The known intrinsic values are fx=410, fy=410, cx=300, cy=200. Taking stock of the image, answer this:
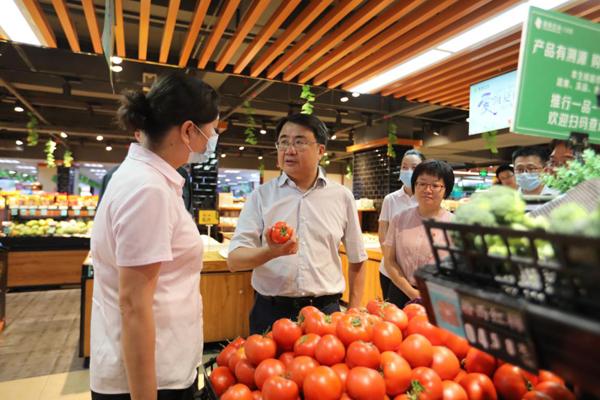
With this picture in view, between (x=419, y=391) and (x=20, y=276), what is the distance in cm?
771

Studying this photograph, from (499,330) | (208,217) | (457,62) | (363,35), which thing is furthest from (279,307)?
(457,62)

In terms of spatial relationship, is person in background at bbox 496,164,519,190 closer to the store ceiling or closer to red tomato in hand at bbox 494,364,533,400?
the store ceiling

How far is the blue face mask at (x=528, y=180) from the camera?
278 cm

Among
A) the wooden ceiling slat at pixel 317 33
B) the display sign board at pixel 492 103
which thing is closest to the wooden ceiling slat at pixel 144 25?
the wooden ceiling slat at pixel 317 33

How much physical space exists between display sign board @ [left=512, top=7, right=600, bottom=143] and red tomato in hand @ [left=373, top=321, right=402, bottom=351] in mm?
722

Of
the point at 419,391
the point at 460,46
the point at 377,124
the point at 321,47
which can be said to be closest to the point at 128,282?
the point at 419,391

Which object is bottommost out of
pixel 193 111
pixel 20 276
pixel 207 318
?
pixel 20 276

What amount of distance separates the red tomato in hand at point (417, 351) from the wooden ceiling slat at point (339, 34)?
3.09 meters

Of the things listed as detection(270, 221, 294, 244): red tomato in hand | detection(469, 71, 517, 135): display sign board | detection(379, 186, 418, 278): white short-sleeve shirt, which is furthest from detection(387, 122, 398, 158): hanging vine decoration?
detection(270, 221, 294, 244): red tomato in hand

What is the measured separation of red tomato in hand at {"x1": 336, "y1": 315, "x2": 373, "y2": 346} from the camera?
4.33 ft

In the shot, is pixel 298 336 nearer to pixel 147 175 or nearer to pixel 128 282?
pixel 128 282

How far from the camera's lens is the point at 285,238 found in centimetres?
178

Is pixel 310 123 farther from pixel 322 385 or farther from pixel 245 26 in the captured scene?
pixel 245 26

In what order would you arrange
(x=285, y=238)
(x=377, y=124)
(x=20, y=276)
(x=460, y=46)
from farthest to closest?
(x=377, y=124)
(x=20, y=276)
(x=460, y=46)
(x=285, y=238)
